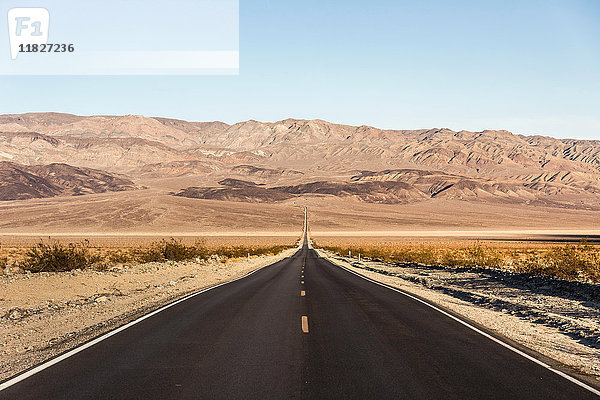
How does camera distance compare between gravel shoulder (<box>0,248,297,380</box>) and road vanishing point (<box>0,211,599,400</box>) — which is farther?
gravel shoulder (<box>0,248,297,380</box>)

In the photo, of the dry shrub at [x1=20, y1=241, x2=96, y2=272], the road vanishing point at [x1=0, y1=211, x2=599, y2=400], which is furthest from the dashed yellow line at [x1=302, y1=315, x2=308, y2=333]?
the dry shrub at [x1=20, y1=241, x2=96, y2=272]

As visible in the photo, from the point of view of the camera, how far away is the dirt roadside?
10367mm

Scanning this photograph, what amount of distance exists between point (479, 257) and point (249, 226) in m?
104

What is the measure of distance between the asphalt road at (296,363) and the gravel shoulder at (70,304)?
109cm

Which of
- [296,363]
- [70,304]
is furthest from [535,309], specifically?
[70,304]

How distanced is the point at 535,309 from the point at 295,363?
426 inches

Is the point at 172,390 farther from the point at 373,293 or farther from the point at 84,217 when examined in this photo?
the point at 84,217

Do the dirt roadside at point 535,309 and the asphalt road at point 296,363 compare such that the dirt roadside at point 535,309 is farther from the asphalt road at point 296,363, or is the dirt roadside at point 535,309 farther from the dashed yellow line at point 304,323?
the dashed yellow line at point 304,323

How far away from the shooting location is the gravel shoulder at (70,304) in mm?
10344

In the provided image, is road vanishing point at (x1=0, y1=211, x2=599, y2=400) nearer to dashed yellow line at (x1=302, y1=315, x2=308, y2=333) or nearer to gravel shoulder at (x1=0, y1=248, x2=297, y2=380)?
dashed yellow line at (x1=302, y1=315, x2=308, y2=333)

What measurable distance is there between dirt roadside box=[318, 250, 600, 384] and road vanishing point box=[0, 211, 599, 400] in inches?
41.1

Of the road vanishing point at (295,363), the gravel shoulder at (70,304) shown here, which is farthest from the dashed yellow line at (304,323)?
the gravel shoulder at (70,304)

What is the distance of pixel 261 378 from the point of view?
762 cm

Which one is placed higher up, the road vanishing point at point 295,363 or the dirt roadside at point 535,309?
the road vanishing point at point 295,363
